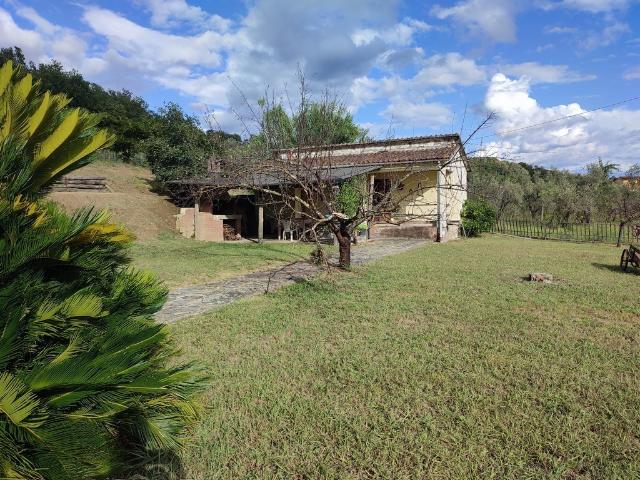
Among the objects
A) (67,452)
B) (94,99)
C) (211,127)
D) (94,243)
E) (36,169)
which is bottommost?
(67,452)

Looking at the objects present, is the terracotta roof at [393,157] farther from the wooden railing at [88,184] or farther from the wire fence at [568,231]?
the wooden railing at [88,184]

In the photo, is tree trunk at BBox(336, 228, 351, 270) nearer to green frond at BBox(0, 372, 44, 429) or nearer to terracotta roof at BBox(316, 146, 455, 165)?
green frond at BBox(0, 372, 44, 429)

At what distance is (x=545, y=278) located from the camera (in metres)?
8.55

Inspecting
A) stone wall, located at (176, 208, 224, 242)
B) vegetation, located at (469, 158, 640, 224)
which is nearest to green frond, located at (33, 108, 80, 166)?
stone wall, located at (176, 208, 224, 242)

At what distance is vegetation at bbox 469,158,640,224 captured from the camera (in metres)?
25.0

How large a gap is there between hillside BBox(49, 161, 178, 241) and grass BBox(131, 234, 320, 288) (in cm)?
118

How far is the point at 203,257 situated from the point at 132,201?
8894mm

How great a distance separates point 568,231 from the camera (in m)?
20.7

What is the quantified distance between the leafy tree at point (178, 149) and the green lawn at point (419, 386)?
15.8m

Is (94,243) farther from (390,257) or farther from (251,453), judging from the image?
(390,257)

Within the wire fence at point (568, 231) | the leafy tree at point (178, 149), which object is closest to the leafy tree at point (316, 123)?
the leafy tree at point (178, 149)

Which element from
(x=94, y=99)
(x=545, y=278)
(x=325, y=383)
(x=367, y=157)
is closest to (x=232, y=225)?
(x=367, y=157)

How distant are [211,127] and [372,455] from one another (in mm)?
9325

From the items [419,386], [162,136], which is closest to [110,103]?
[162,136]
